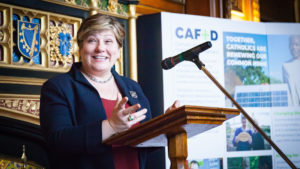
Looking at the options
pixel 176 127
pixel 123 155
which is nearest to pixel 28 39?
pixel 123 155

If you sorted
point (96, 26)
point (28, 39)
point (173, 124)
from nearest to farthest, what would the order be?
point (173, 124), point (96, 26), point (28, 39)

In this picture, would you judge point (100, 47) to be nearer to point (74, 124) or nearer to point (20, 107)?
point (74, 124)

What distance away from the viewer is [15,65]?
2.40 meters

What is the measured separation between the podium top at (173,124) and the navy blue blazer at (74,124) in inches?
3.4

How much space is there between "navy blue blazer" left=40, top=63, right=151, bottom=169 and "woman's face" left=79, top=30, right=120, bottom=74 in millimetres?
63

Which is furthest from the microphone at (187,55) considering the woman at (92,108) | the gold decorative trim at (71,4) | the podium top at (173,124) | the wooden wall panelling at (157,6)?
the wooden wall panelling at (157,6)

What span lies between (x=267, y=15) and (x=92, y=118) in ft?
16.2

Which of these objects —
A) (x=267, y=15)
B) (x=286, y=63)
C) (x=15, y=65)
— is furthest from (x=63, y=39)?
(x=267, y=15)

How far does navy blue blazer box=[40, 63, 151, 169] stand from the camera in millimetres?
1370

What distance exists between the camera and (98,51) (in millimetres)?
1631

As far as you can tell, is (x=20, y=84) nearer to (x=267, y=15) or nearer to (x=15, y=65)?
(x=15, y=65)

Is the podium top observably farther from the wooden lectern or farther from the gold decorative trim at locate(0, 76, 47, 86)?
the gold decorative trim at locate(0, 76, 47, 86)

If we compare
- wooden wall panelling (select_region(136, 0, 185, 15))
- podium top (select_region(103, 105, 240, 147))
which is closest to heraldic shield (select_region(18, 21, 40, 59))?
podium top (select_region(103, 105, 240, 147))

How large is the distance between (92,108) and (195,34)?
2305mm
